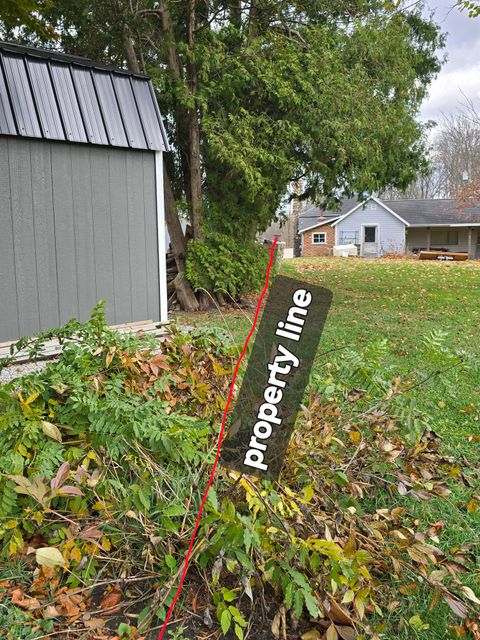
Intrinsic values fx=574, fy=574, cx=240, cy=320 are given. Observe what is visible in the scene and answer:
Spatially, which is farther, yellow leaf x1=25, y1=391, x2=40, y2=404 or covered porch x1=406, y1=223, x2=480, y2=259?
covered porch x1=406, y1=223, x2=480, y2=259

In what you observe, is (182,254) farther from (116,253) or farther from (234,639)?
(234,639)

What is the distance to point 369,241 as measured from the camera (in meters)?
32.7

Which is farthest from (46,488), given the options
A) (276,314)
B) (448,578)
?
(448,578)

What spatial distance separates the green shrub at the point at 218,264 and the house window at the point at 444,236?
84.0 ft

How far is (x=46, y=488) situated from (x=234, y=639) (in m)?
0.78

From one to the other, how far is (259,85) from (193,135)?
4.34 ft

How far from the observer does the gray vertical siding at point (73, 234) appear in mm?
5996

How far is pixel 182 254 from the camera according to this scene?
991cm

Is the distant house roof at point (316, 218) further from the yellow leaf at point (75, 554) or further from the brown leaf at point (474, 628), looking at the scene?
the yellow leaf at point (75, 554)

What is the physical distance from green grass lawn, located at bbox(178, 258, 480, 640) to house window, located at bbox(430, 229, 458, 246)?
16149 millimetres

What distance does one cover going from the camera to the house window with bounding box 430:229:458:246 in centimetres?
3228

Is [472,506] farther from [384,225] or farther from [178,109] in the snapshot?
[384,225]

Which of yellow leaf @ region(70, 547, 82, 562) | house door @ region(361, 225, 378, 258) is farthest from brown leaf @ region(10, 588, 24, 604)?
house door @ region(361, 225, 378, 258)

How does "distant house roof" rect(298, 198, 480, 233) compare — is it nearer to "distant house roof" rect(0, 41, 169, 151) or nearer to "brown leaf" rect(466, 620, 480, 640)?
"distant house roof" rect(0, 41, 169, 151)
